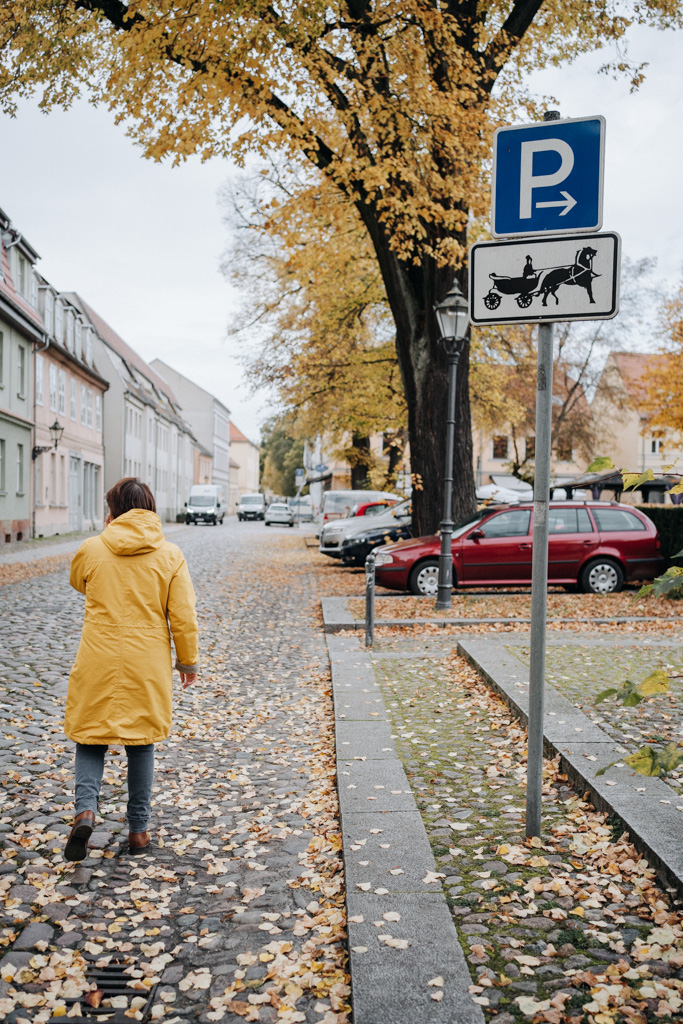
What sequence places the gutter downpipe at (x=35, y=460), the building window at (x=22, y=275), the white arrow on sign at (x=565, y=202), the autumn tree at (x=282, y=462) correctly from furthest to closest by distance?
1. the autumn tree at (x=282, y=462)
2. the gutter downpipe at (x=35, y=460)
3. the building window at (x=22, y=275)
4. the white arrow on sign at (x=565, y=202)

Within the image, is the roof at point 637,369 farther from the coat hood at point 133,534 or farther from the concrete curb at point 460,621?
the coat hood at point 133,534

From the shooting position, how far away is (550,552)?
48.1ft

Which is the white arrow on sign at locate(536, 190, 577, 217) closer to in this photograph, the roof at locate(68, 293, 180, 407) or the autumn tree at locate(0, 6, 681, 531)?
the autumn tree at locate(0, 6, 681, 531)

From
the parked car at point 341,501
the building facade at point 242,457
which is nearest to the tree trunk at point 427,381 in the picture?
the parked car at point 341,501

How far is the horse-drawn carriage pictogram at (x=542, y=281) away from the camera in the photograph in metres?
3.91

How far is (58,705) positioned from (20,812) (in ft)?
7.70

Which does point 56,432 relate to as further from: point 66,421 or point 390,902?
point 390,902

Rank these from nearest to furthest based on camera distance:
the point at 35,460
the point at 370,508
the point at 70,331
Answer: the point at 370,508 → the point at 35,460 → the point at 70,331

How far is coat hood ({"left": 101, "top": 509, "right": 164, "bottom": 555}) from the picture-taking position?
4.27 metres

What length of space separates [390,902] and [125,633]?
1.65 m

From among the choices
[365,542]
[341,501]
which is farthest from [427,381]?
[341,501]

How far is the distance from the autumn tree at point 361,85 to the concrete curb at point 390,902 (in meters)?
9.22

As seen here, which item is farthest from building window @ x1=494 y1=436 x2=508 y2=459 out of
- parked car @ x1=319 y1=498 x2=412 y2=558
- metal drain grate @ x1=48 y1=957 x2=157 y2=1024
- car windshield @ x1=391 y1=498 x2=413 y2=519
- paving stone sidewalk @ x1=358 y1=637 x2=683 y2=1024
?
metal drain grate @ x1=48 y1=957 x2=157 y2=1024

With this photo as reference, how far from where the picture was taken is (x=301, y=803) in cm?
519
